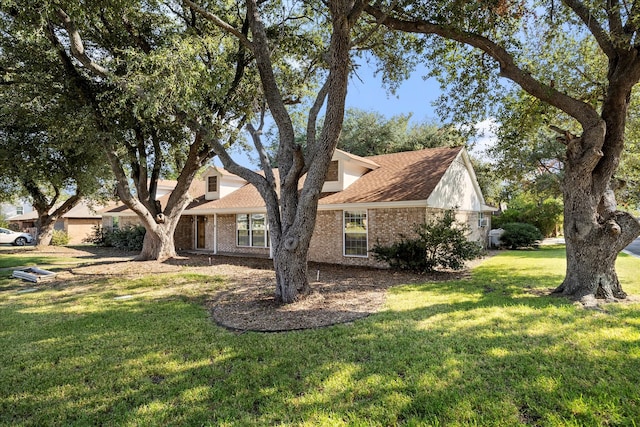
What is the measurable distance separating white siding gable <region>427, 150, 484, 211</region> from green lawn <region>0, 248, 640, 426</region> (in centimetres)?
666

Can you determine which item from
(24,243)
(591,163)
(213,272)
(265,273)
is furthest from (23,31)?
(24,243)

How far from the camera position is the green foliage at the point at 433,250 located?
437 inches

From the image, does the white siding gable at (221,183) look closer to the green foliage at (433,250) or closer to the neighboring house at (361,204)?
the neighboring house at (361,204)

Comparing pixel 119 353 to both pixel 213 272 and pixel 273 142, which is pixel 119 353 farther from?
pixel 273 142

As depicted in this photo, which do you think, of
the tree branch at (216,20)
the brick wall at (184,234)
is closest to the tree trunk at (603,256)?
the tree branch at (216,20)

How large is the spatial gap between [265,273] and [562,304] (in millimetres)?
8608

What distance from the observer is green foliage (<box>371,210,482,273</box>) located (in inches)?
437

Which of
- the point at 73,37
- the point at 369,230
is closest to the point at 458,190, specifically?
the point at 369,230

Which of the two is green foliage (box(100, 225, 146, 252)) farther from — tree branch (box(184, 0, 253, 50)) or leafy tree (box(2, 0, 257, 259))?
tree branch (box(184, 0, 253, 50))

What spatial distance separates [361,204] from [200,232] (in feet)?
42.4

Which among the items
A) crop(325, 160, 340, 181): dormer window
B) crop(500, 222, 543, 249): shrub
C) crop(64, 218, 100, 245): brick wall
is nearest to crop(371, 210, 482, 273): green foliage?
crop(325, 160, 340, 181): dormer window

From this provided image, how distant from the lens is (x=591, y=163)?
7.49m

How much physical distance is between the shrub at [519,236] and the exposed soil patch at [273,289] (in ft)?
25.4

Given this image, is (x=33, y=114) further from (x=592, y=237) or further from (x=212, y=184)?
(x=592, y=237)
